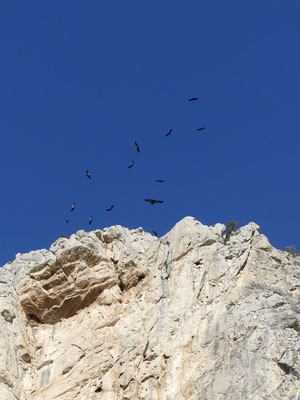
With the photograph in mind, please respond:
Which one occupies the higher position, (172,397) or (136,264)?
(136,264)

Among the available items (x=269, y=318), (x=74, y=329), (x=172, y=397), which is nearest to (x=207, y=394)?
(x=172, y=397)

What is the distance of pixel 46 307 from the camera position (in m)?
54.3

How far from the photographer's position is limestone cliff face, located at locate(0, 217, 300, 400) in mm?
47781

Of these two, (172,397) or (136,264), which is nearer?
(172,397)

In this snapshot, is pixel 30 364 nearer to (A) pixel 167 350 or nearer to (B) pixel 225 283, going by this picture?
(A) pixel 167 350

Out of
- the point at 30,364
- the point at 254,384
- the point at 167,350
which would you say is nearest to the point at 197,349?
the point at 167,350

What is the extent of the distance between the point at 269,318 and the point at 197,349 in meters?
3.69

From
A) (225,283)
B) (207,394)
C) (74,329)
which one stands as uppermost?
(225,283)

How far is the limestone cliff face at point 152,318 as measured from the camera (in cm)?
4778

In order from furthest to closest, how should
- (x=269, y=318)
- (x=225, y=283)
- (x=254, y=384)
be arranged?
(x=225, y=283)
(x=269, y=318)
(x=254, y=384)

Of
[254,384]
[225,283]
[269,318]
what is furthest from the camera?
[225,283]

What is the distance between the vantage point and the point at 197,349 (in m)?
49.6

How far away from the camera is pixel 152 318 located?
2058 inches

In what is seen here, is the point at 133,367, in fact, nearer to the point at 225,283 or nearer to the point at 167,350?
the point at 167,350
